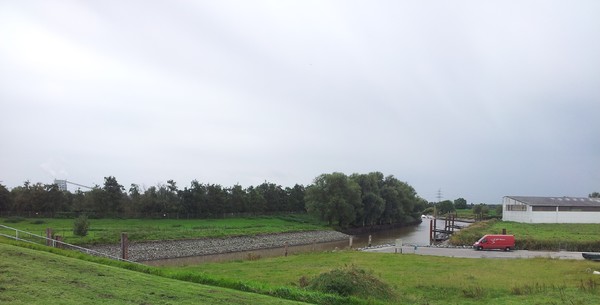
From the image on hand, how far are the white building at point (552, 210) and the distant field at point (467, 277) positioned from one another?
4835 cm

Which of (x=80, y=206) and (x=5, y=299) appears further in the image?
(x=80, y=206)

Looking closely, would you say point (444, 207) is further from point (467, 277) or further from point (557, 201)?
point (467, 277)

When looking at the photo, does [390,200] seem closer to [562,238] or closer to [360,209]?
[360,209]

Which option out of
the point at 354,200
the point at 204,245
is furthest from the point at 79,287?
the point at 354,200

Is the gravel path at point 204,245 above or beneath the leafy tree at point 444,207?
above

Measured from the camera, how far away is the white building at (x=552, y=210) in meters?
72.8

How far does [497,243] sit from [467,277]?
853 inches

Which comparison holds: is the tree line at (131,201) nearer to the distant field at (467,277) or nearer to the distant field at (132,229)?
the distant field at (132,229)

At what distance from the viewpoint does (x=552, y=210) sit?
73.4m

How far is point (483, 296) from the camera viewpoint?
16.9 metres

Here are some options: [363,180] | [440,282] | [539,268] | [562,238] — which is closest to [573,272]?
[539,268]

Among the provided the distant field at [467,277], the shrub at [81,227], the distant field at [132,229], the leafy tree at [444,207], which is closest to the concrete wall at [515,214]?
the distant field at [132,229]

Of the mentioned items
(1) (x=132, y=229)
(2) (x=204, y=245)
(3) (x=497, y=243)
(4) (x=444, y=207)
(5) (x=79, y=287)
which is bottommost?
(4) (x=444, y=207)

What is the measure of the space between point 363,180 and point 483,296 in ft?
257
